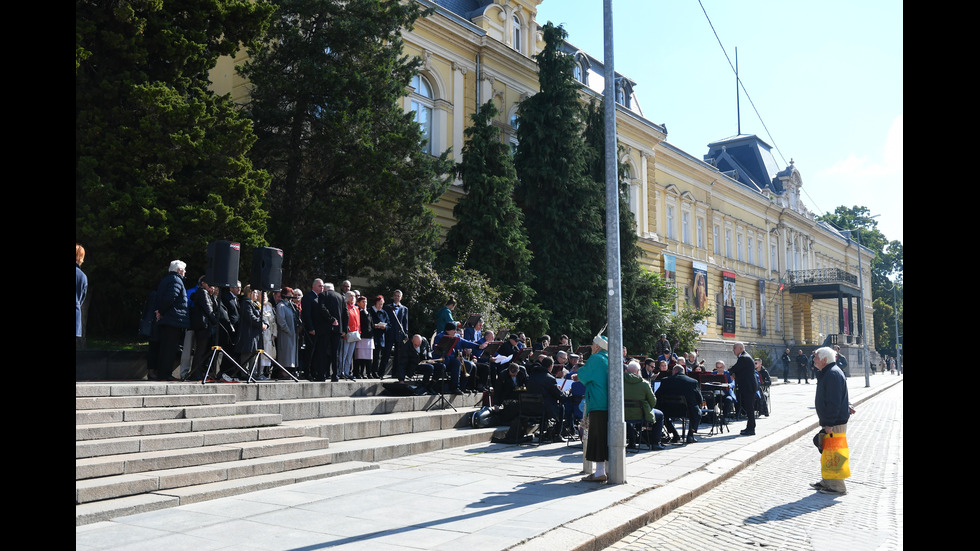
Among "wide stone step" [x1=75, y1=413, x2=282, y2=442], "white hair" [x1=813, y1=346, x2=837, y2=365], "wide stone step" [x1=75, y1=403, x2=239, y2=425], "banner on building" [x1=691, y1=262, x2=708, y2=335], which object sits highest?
"banner on building" [x1=691, y1=262, x2=708, y2=335]

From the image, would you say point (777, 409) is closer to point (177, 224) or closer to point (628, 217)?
point (628, 217)

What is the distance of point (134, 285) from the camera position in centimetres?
1405

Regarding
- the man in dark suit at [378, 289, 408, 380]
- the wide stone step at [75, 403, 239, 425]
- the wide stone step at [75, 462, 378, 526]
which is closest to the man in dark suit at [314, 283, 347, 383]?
the man in dark suit at [378, 289, 408, 380]

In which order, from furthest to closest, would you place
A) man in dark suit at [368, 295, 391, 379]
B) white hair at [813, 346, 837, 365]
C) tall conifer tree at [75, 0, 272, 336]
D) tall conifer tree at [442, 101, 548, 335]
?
1. tall conifer tree at [442, 101, 548, 335]
2. man in dark suit at [368, 295, 391, 379]
3. tall conifer tree at [75, 0, 272, 336]
4. white hair at [813, 346, 837, 365]

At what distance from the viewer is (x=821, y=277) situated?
197 feet

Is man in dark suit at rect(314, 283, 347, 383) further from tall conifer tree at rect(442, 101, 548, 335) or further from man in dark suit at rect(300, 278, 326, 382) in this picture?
tall conifer tree at rect(442, 101, 548, 335)

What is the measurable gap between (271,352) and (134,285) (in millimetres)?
2946

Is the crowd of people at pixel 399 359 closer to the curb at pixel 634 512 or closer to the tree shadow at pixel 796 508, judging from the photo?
the tree shadow at pixel 796 508

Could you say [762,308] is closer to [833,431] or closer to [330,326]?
[330,326]

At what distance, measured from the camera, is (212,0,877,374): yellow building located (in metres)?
28.1

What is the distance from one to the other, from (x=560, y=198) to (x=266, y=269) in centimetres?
1743

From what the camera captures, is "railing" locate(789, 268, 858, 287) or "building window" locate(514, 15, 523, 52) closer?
"building window" locate(514, 15, 523, 52)

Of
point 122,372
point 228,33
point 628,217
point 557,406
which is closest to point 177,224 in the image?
point 122,372

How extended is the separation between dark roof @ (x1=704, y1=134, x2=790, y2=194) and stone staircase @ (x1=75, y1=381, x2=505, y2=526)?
172 feet
